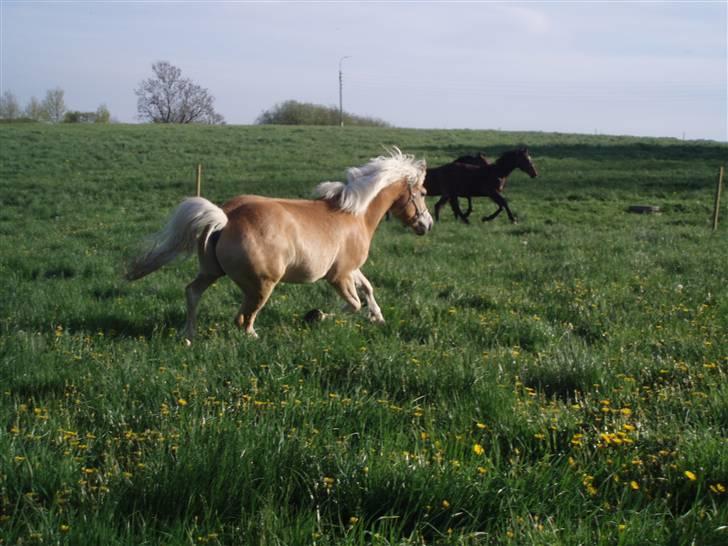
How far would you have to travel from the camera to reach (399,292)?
940 centimetres

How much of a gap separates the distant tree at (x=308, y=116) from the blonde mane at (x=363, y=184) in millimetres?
64749

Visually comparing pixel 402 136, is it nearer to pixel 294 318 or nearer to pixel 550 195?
pixel 550 195

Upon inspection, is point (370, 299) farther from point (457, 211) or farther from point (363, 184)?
point (457, 211)

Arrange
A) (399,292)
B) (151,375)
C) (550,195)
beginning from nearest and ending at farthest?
1. (151,375)
2. (399,292)
3. (550,195)

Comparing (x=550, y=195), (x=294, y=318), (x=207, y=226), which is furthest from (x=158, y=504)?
(x=550, y=195)

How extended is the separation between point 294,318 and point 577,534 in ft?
16.7

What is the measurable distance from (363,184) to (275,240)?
1.77m

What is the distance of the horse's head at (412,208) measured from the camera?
9166 mm

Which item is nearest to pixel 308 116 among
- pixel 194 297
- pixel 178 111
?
pixel 178 111

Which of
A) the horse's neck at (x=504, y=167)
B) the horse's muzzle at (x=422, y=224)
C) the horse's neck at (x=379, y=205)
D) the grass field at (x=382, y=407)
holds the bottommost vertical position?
the grass field at (x=382, y=407)

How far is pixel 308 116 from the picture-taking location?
7519 centimetres

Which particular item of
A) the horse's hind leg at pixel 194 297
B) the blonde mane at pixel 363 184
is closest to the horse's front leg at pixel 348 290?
the blonde mane at pixel 363 184

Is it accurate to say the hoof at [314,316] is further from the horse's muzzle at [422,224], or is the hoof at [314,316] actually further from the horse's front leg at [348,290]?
the horse's muzzle at [422,224]

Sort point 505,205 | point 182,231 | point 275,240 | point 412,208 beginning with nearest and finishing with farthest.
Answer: point 182,231, point 275,240, point 412,208, point 505,205
